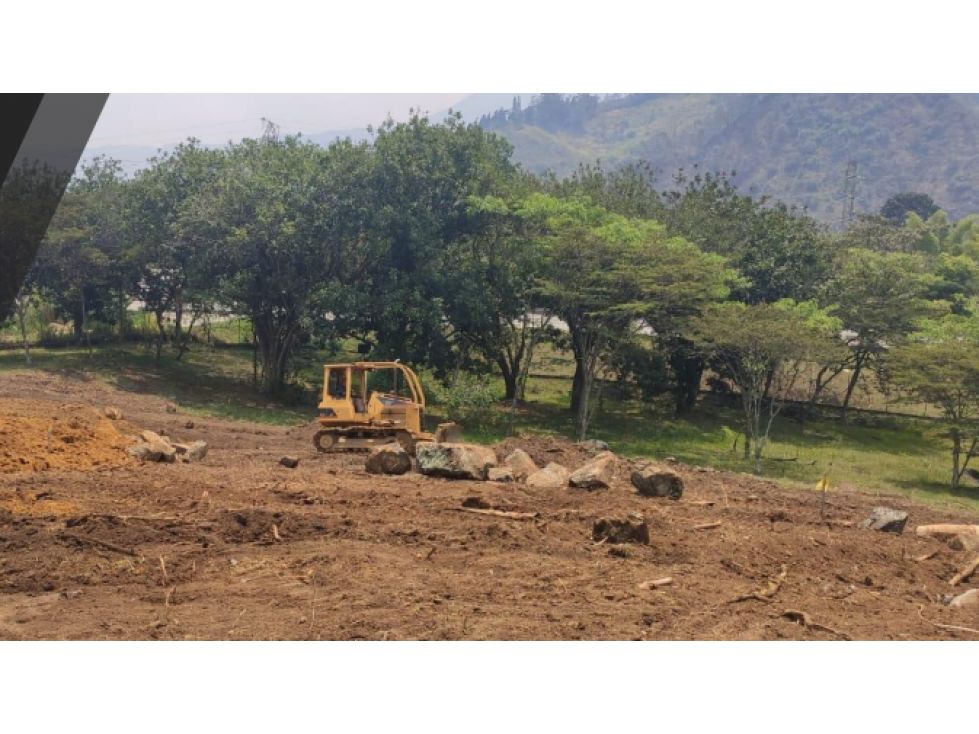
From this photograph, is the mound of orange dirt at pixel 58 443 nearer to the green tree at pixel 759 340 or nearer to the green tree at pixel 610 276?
the green tree at pixel 610 276

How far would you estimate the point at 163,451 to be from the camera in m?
13.8

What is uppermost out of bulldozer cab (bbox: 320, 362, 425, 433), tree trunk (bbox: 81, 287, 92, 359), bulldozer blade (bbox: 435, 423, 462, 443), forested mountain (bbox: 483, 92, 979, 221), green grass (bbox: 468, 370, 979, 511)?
forested mountain (bbox: 483, 92, 979, 221)

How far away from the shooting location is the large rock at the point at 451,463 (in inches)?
507

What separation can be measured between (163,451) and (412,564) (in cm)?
692

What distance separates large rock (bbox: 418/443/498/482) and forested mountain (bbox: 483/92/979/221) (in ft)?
366

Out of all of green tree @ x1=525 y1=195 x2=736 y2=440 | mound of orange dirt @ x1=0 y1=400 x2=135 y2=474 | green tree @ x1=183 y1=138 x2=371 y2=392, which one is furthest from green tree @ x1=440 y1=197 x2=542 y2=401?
mound of orange dirt @ x1=0 y1=400 x2=135 y2=474

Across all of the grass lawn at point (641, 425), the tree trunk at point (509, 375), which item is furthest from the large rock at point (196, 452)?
the tree trunk at point (509, 375)

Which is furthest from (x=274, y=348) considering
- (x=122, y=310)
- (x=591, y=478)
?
(x=591, y=478)

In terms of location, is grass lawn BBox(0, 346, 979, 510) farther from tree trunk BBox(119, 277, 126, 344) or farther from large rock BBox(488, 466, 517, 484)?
large rock BBox(488, 466, 517, 484)

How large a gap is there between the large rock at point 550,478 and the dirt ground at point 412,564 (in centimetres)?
66

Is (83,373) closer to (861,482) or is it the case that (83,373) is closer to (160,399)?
(160,399)

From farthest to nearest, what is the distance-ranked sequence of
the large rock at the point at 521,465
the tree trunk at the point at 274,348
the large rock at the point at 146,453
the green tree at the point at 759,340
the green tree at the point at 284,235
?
the tree trunk at the point at 274,348 → the green tree at the point at 284,235 → the green tree at the point at 759,340 → the large rock at the point at 146,453 → the large rock at the point at 521,465

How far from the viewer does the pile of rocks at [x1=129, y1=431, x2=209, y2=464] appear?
1343cm

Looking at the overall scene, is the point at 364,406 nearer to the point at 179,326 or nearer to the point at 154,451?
the point at 154,451
